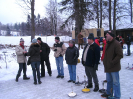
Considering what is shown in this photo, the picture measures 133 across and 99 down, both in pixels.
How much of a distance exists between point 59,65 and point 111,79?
10.6 ft

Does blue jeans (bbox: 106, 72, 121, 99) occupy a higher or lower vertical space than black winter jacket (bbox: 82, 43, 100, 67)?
lower

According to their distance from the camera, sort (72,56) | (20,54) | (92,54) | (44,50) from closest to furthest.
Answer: (92,54), (72,56), (20,54), (44,50)

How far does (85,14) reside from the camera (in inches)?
781

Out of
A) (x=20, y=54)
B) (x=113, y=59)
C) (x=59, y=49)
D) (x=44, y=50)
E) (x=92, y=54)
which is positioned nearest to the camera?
(x=113, y=59)

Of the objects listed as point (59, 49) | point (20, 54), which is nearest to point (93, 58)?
point (59, 49)

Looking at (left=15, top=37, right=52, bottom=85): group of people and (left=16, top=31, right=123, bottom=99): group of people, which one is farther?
(left=15, top=37, right=52, bottom=85): group of people

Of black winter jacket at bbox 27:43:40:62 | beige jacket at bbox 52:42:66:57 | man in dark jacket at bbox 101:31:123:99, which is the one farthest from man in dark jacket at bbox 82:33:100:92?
black winter jacket at bbox 27:43:40:62

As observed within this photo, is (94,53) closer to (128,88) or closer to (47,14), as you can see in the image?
(128,88)

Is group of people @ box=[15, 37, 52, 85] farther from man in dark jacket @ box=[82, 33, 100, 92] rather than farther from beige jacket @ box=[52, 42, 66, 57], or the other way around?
man in dark jacket @ box=[82, 33, 100, 92]

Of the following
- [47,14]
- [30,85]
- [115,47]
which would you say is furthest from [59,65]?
[47,14]

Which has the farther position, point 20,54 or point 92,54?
point 20,54

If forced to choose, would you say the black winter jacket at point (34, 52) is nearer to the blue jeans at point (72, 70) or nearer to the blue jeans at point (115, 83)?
the blue jeans at point (72, 70)

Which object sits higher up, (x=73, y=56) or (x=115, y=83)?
(x=73, y=56)

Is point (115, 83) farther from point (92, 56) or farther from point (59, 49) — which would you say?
point (59, 49)
